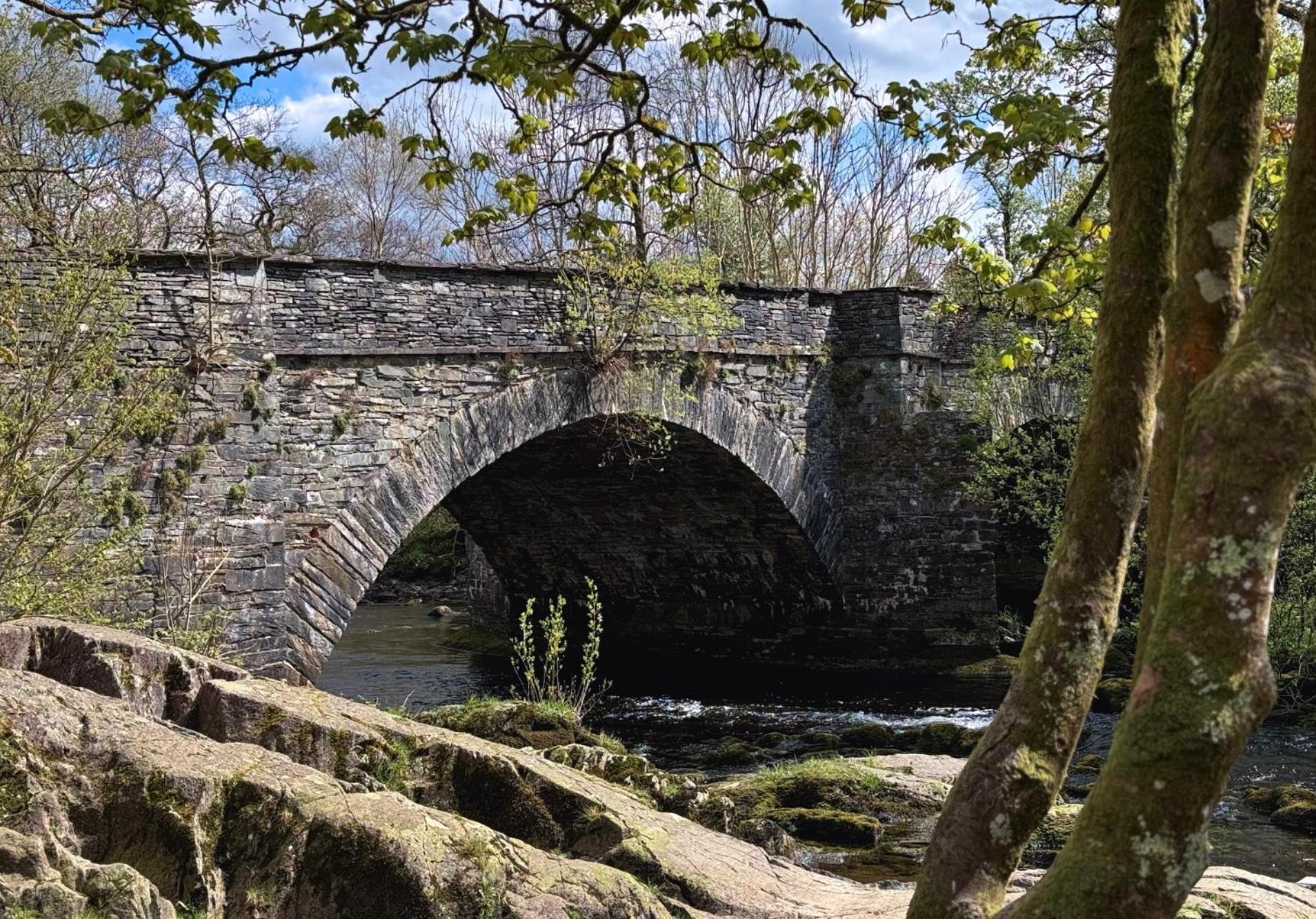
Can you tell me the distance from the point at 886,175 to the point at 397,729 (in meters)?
22.4

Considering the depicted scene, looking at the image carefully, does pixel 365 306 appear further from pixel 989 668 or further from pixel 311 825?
pixel 989 668

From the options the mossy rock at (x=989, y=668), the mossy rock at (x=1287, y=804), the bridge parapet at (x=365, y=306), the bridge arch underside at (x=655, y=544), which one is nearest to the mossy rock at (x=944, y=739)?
the mossy rock at (x=1287, y=804)

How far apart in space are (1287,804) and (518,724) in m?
5.62

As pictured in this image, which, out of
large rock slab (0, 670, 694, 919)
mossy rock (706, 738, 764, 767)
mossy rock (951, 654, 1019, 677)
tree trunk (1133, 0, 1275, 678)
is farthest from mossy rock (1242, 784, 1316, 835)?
tree trunk (1133, 0, 1275, 678)

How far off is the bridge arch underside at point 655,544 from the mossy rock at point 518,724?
17.8 ft

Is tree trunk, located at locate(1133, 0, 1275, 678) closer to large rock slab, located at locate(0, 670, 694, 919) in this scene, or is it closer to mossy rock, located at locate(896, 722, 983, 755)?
large rock slab, located at locate(0, 670, 694, 919)

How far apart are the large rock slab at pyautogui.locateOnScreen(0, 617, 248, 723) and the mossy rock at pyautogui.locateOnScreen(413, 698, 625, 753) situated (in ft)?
10.7

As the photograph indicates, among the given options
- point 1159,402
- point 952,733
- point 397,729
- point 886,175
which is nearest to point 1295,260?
point 1159,402

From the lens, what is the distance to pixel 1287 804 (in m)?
8.72

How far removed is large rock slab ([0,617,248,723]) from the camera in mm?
4523

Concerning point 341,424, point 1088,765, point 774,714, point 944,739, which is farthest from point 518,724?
point 774,714

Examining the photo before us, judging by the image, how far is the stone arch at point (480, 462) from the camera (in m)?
10.8

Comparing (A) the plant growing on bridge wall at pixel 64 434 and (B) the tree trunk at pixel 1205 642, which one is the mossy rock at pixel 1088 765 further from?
(B) the tree trunk at pixel 1205 642

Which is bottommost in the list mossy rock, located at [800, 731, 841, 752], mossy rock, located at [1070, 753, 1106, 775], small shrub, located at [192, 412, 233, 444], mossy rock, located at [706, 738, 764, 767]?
mossy rock, located at [706, 738, 764, 767]
